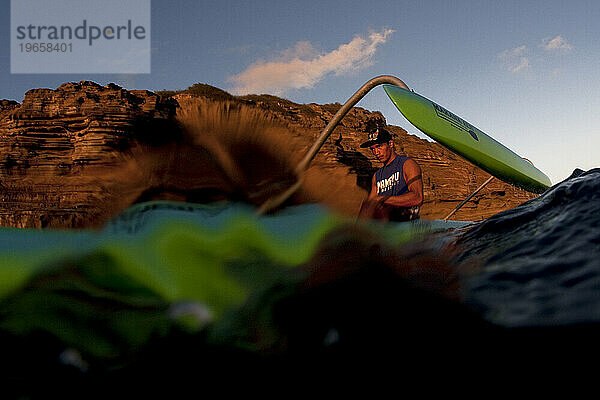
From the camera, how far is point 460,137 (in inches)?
120

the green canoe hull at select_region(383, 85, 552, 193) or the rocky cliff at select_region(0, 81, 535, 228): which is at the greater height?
the green canoe hull at select_region(383, 85, 552, 193)

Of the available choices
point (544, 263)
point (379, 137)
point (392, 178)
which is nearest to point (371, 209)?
point (544, 263)

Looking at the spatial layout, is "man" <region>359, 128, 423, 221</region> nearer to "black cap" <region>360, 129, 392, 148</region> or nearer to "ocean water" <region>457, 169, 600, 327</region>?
"black cap" <region>360, 129, 392, 148</region>

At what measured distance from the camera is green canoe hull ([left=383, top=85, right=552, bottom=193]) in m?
2.90

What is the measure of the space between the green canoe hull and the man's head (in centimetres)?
30

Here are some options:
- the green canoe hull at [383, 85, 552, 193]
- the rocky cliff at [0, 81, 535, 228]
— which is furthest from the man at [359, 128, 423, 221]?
the rocky cliff at [0, 81, 535, 228]

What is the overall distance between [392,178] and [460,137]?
0.98 m

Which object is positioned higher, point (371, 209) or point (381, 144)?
point (381, 144)

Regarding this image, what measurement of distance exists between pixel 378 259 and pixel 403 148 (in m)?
23.3

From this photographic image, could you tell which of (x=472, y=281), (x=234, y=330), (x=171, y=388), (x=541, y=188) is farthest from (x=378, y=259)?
(x=541, y=188)

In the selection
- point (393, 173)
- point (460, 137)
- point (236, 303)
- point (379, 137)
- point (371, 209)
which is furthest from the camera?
point (460, 137)

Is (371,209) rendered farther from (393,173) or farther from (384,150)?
(384,150)

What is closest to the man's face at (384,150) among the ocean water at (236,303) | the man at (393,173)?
the man at (393,173)

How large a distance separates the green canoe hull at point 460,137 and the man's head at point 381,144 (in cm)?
30
